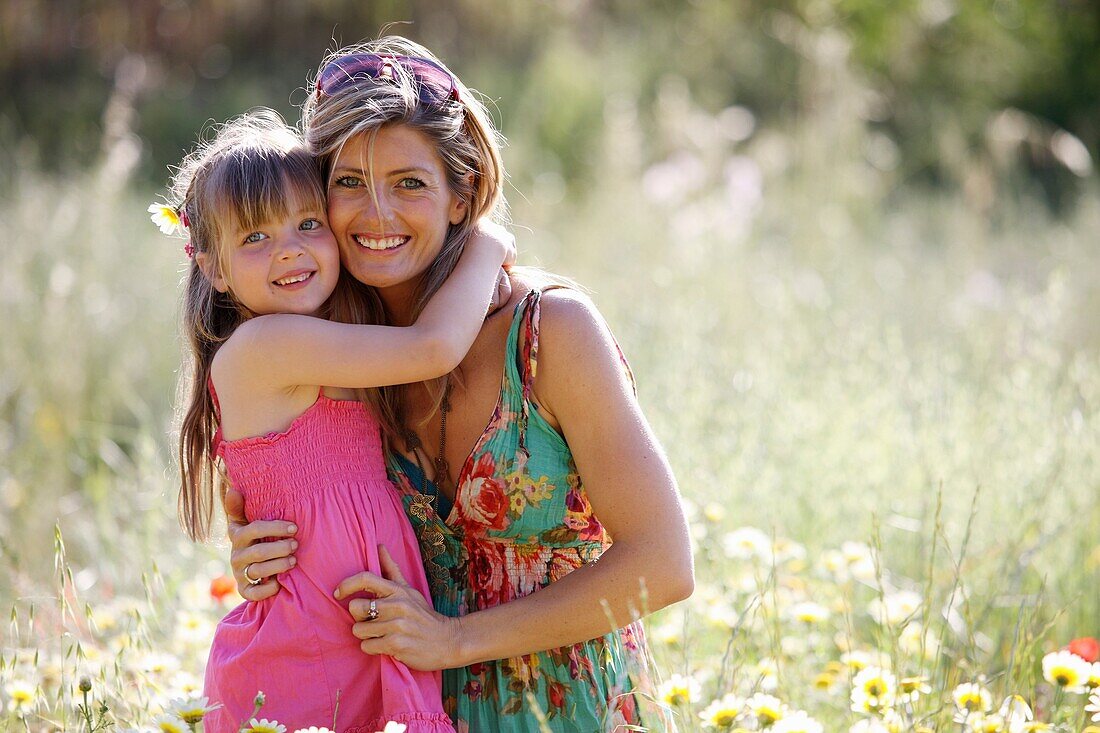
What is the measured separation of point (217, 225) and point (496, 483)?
0.71 meters

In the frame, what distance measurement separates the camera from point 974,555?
310 cm

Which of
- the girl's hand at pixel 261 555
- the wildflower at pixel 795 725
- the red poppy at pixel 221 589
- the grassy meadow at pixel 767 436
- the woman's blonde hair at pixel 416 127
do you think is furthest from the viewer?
the red poppy at pixel 221 589

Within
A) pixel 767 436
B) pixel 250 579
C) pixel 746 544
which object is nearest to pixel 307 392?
pixel 250 579

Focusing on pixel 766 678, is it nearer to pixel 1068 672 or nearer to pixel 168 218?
pixel 1068 672

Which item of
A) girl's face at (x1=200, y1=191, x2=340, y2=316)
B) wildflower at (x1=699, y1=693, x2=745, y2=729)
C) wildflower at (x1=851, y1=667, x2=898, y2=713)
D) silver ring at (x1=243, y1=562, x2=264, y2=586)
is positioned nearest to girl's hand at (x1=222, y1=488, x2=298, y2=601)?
silver ring at (x1=243, y1=562, x2=264, y2=586)

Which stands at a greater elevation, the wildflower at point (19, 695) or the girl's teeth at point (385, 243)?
the girl's teeth at point (385, 243)

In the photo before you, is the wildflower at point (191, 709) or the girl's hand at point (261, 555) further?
the girl's hand at point (261, 555)

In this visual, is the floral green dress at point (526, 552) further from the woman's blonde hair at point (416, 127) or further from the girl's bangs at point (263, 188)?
the girl's bangs at point (263, 188)

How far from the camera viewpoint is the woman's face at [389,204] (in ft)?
6.81

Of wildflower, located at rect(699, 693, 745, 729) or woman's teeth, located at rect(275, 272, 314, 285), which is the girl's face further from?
wildflower, located at rect(699, 693, 745, 729)

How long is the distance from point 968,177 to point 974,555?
12.6 ft

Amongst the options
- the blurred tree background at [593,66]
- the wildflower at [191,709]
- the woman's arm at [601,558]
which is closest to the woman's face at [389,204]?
the woman's arm at [601,558]

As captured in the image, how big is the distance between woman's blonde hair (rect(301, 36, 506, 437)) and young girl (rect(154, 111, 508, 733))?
35 millimetres

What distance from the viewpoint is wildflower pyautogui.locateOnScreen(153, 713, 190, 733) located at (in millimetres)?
1608
